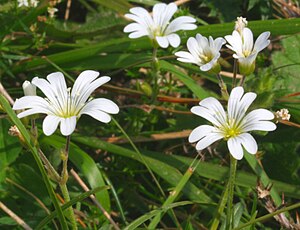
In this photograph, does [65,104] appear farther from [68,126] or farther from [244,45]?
[244,45]

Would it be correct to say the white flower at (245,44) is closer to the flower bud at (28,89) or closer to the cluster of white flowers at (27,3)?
the flower bud at (28,89)

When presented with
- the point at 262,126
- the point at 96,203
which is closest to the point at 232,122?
the point at 262,126

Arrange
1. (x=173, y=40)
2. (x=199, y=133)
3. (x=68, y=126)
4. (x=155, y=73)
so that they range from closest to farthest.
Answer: (x=68, y=126), (x=199, y=133), (x=173, y=40), (x=155, y=73)

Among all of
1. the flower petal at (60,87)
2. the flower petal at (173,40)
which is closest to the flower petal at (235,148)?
the flower petal at (60,87)

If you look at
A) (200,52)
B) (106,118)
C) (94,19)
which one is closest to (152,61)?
(200,52)

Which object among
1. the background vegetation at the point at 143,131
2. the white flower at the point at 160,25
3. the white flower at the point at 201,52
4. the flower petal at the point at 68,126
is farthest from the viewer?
the white flower at the point at 160,25

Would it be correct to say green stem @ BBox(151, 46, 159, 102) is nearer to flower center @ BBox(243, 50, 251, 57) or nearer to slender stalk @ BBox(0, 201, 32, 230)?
flower center @ BBox(243, 50, 251, 57)
